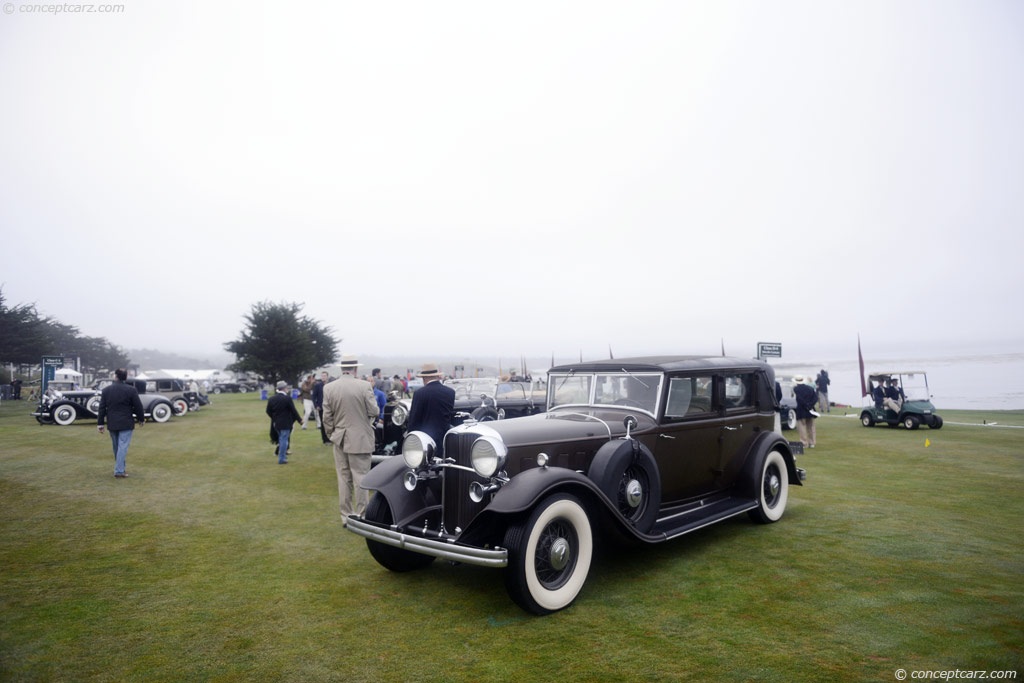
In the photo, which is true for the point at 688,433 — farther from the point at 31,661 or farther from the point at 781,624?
the point at 31,661

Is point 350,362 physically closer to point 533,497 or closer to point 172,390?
point 533,497

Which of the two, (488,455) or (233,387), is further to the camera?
(233,387)

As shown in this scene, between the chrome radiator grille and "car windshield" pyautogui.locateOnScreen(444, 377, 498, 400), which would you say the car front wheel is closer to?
the chrome radiator grille

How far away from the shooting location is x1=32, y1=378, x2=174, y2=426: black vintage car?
Answer: 17.0 metres

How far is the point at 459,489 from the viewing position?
4.41m

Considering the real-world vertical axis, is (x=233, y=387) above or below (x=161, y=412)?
above

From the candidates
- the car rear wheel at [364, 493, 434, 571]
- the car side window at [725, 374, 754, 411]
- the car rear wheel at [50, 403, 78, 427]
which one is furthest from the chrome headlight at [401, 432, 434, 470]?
the car rear wheel at [50, 403, 78, 427]

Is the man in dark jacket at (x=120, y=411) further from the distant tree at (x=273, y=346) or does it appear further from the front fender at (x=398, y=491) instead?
the distant tree at (x=273, y=346)

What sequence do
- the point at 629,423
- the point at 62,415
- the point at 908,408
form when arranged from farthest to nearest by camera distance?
the point at 62,415 → the point at 908,408 → the point at 629,423

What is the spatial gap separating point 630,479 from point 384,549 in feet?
7.22

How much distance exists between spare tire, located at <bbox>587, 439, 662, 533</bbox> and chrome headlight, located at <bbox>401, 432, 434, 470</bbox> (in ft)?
4.48

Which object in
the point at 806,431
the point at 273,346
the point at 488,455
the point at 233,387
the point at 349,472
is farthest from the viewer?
the point at 233,387

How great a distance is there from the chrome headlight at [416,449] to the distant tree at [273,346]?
127ft

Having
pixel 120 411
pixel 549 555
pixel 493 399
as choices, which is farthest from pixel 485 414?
pixel 120 411
